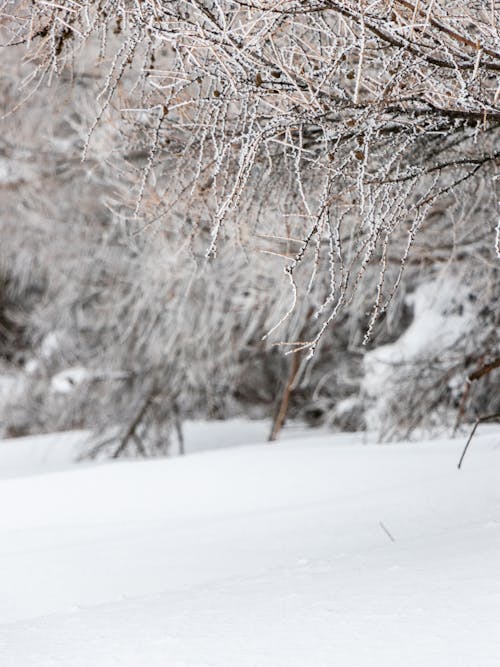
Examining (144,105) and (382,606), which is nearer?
(382,606)

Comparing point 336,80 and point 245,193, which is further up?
point 336,80

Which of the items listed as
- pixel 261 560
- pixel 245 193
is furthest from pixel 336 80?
pixel 261 560

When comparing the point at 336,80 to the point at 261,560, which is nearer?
the point at 336,80

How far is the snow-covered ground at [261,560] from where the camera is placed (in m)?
3.12

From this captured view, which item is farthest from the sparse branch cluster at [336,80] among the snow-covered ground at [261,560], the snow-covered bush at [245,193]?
the snow-covered ground at [261,560]

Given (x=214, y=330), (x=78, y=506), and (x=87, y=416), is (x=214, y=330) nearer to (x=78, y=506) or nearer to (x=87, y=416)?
(x=87, y=416)

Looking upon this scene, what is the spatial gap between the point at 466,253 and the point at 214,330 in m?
3.52

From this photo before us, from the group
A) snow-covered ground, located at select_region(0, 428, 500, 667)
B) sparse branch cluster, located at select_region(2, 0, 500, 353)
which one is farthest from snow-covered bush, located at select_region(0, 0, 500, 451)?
snow-covered ground, located at select_region(0, 428, 500, 667)

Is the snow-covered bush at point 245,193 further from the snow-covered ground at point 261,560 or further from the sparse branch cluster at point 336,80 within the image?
the snow-covered ground at point 261,560

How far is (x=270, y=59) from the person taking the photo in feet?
12.4

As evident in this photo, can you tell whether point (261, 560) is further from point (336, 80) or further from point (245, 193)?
point (336, 80)

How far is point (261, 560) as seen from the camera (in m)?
4.78

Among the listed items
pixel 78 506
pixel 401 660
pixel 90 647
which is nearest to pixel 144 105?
pixel 78 506

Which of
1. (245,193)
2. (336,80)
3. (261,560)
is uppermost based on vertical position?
(336,80)
